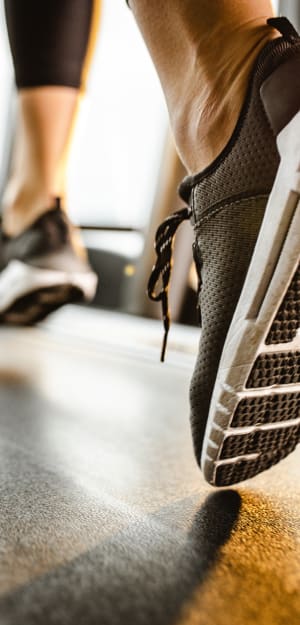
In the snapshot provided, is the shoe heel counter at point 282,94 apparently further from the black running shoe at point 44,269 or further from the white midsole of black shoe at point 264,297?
the black running shoe at point 44,269

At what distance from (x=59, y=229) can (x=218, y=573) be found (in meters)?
0.85

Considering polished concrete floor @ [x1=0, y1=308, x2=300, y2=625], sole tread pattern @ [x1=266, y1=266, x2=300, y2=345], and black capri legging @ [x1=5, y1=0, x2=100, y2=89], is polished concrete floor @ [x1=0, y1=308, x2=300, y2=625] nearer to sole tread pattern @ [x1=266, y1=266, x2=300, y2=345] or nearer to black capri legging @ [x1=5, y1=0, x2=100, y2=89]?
sole tread pattern @ [x1=266, y1=266, x2=300, y2=345]

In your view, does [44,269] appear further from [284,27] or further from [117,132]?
[117,132]

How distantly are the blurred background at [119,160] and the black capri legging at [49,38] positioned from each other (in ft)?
4.19

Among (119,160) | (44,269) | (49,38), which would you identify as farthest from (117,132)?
(44,269)

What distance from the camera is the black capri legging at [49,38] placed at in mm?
1021

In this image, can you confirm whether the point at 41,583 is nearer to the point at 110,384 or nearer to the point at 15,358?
the point at 110,384

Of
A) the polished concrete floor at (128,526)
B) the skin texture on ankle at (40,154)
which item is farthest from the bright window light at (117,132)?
the polished concrete floor at (128,526)

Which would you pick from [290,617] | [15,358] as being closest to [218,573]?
[290,617]

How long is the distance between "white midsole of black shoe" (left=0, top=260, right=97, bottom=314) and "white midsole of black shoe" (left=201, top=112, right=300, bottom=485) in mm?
666

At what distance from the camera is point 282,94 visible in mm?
461

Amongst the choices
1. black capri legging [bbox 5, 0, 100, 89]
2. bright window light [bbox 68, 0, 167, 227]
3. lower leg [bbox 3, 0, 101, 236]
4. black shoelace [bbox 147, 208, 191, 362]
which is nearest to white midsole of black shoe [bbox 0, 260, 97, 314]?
lower leg [bbox 3, 0, 101, 236]

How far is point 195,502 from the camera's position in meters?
0.52

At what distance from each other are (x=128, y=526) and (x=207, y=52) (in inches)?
17.0
